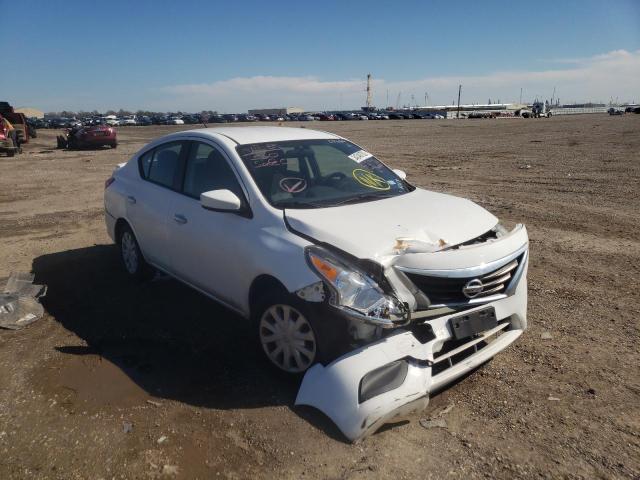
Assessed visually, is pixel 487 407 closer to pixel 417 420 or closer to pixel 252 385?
pixel 417 420

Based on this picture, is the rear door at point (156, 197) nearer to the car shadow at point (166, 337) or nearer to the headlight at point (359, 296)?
the car shadow at point (166, 337)

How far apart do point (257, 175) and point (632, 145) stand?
20626 mm

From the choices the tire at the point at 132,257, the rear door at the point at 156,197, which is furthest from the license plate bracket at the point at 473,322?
the tire at the point at 132,257

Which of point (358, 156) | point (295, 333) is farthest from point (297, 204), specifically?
point (358, 156)

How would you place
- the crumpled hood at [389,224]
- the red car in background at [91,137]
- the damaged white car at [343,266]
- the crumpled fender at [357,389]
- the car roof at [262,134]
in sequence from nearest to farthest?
the crumpled fender at [357,389]
the damaged white car at [343,266]
the crumpled hood at [389,224]
the car roof at [262,134]
the red car in background at [91,137]

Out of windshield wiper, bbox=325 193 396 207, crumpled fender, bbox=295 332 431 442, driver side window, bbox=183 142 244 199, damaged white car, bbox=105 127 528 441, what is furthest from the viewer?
driver side window, bbox=183 142 244 199

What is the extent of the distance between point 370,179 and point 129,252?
2836 mm

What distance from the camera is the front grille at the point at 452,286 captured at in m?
2.87

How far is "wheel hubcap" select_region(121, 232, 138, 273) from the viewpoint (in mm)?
5207

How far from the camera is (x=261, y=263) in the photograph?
330cm

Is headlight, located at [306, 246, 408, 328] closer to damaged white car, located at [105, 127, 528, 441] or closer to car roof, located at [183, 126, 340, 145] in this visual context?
damaged white car, located at [105, 127, 528, 441]

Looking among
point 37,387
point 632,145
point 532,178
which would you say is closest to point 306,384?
point 37,387

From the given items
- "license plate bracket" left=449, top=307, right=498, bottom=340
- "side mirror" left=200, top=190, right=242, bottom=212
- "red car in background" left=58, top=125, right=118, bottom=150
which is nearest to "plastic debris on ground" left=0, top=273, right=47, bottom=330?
"side mirror" left=200, top=190, right=242, bottom=212

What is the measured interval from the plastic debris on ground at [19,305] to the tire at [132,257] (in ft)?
2.81
